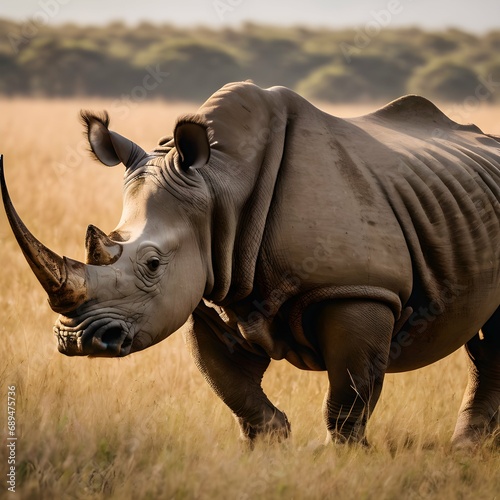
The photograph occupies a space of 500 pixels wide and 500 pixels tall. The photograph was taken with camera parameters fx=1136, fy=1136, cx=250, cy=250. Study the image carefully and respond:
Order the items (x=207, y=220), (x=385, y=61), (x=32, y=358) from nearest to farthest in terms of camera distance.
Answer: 1. (x=207, y=220)
2. (x=32, y=358)
3. (x=385, y=61)

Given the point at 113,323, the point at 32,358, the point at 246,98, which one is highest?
the point at 246,98

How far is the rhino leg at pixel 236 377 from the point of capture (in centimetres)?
573

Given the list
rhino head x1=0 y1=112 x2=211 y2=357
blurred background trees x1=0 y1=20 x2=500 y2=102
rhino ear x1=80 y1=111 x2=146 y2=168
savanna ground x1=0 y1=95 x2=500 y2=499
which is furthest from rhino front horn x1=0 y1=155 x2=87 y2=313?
blurred background trees x1=0 y1=20 x2=500 y2=102

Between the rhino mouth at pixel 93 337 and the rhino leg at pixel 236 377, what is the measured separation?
1089mm

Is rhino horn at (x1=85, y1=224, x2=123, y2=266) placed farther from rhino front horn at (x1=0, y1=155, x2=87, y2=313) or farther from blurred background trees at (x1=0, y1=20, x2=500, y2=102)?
blurred background trees at (x1=0, y1=20, x2=500, y2=102)

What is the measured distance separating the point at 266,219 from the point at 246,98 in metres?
0.63

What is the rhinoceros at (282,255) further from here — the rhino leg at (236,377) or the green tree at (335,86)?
the green tree at (335,86)

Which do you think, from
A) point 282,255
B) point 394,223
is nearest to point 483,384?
point 394,223

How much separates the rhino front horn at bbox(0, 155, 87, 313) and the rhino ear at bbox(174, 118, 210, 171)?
795mm

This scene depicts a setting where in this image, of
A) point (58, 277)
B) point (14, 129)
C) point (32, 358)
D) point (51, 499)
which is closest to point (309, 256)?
point (58, 277)

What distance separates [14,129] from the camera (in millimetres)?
16375

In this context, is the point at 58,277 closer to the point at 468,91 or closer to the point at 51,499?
the point at 51,499

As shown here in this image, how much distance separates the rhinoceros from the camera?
4781 millimetres

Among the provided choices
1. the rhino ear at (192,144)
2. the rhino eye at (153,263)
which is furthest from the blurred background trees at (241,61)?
the rhino eye at (153,263)
